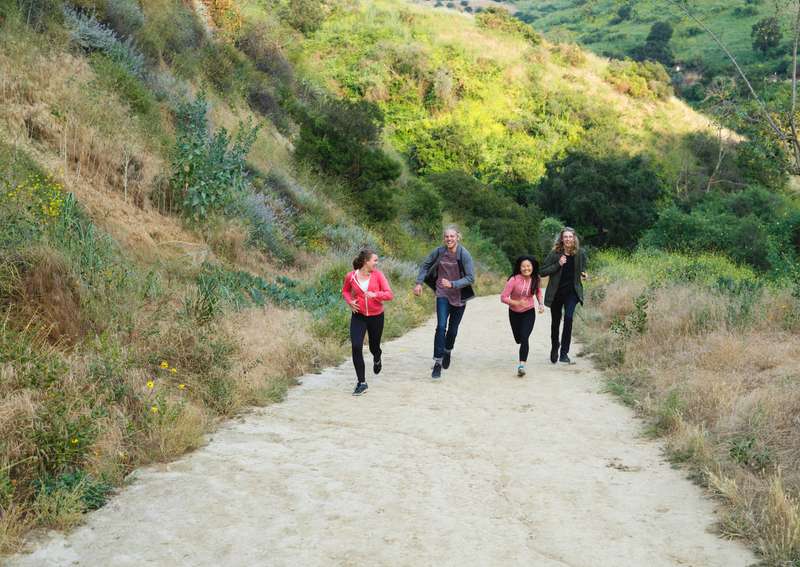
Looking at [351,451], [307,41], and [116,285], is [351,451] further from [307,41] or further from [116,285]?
[307,41]

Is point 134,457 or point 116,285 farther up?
point 116,285

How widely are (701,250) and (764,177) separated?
61.2 ft

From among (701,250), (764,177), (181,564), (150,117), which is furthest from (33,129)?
(764,177)

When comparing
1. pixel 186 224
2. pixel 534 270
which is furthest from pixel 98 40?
pixel 534 270

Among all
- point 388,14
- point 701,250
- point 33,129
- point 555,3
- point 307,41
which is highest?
point 555,3

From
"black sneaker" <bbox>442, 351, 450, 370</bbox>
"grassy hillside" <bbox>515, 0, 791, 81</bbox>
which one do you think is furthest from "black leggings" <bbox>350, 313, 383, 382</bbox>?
"grassy hillside" <bbox>515, 0, 791, 81</bbox>

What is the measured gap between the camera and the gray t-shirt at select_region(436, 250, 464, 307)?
8.83 m

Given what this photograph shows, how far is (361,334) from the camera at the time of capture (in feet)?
25.4

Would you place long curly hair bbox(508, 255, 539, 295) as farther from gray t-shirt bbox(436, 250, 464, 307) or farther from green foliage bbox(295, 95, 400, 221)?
green foliage bbox(295, 95, 400, 221)

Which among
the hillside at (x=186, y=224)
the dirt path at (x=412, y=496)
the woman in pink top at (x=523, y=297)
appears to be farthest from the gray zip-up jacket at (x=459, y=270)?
the dirt path at (x=412, y=496)

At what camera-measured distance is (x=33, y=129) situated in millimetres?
10109

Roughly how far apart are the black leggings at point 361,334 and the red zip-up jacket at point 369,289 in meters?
0.09

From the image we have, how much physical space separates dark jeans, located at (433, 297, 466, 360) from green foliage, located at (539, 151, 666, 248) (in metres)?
28.4

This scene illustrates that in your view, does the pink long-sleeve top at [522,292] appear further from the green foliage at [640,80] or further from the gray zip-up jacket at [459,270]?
the green foliage at [640,80]
